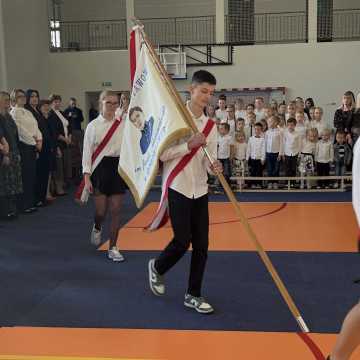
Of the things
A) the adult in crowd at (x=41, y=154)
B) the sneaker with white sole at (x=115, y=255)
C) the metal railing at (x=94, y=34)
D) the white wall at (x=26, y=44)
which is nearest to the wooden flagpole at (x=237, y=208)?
the sneaker with white sole at (x=115, y=255)

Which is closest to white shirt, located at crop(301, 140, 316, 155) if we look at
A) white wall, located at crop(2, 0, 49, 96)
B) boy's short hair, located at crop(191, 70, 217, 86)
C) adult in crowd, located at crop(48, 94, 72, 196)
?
adult in crowd, located at crop(48, 94, 72, 196)

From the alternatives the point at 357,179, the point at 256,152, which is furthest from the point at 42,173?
the point at 357,179

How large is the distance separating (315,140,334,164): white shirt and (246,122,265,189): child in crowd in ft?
3.34

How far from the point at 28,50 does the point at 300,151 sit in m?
8.53

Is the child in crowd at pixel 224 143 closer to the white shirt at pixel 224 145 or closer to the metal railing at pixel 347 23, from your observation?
the white shirt at pixel 224 145

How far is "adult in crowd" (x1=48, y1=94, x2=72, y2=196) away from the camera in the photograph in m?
9.17

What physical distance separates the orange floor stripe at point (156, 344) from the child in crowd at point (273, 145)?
263 inches

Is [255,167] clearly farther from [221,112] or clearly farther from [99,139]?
[99,139]

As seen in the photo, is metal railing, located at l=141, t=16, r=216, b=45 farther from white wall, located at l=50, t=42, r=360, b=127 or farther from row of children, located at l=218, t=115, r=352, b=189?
row of children, located at l=218, t=115, r=352, b=189

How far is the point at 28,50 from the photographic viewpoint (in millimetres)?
14414

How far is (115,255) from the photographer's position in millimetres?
5289

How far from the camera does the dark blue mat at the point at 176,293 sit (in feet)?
12.2

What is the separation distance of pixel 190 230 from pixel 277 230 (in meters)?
2.86

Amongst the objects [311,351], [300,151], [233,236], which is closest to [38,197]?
[233,236]
